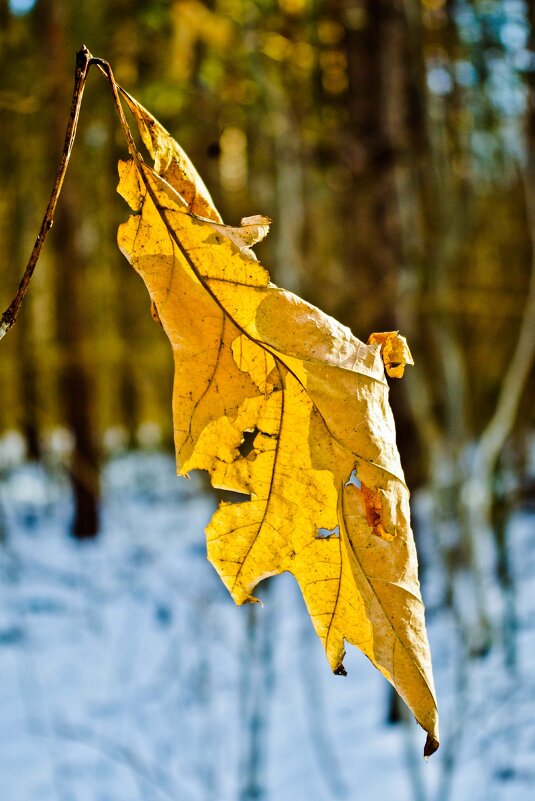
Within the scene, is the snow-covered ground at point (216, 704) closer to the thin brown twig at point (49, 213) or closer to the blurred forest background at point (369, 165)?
the blurred forest background at point (369, 165)

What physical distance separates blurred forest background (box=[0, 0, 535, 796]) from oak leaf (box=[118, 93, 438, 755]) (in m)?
0.86

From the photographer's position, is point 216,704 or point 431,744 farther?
point 216,704

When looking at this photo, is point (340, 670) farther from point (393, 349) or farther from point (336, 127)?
point (336, 127)

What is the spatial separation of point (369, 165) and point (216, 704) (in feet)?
10.2

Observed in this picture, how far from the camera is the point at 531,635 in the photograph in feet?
17.2

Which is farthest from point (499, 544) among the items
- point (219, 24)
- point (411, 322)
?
point (219, 24)

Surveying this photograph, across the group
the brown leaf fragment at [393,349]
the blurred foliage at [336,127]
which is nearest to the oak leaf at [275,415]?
the brown leaf fragment at [393,349]

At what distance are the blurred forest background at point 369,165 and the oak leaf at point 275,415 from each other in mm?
863

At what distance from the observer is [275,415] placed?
1.91 feet

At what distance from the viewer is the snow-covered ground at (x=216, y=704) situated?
10.8ft

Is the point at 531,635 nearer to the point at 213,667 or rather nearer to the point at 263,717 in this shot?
the point at 213,667

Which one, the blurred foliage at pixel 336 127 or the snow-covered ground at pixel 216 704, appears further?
the snow-covered ground at pixel 216 704

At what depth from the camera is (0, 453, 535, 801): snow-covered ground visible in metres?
3.30

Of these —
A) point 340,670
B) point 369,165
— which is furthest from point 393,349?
point 369,165
